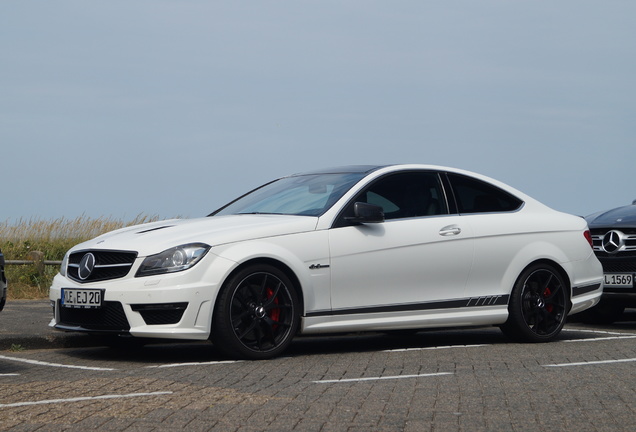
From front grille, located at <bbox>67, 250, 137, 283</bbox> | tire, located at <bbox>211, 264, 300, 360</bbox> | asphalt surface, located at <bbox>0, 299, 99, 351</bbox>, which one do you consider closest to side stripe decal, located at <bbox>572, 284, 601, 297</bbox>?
tire, located at <bbox>211, 264, 300, 360</bbox>

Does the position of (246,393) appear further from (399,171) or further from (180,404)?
(399,171)

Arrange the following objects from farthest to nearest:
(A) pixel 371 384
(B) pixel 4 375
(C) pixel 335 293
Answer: (C) pixel 335 293 → (B) pixel 4 375 → (A) pixel 371 384

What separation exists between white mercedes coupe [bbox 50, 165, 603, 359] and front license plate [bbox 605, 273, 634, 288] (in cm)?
105

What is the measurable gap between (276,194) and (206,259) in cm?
184

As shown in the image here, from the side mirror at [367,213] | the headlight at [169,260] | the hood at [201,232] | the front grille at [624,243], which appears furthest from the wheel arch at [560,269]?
the headlight at [169,260]

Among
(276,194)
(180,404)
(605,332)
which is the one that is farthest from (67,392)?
(605,332)

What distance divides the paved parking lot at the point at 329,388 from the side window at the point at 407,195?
4.25 ft

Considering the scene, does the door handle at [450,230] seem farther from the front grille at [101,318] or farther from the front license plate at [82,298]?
the front license plate at [82,298]

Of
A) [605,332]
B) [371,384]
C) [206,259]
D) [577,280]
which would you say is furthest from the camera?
[605,332]

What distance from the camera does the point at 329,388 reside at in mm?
6688

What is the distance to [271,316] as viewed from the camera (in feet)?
27.4

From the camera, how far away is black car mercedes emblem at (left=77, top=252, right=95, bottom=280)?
8344mm

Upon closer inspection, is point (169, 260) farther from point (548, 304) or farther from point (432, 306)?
point (548, 304)

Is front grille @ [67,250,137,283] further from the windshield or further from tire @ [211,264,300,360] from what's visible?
the windshield
